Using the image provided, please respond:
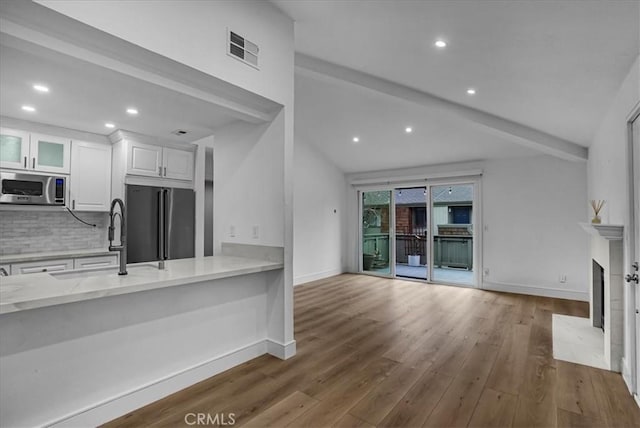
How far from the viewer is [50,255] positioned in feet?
11.6

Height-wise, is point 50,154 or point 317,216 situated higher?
point 50,154

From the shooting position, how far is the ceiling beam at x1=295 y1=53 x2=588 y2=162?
3.71 m

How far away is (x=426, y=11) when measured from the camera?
2.42 meters

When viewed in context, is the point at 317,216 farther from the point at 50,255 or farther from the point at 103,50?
the point at 103,50

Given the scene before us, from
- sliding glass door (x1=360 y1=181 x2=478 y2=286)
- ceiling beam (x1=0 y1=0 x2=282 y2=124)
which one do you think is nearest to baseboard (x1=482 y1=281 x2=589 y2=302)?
sliding glass door (x1=360 y1=181 x2=478 y2=286)

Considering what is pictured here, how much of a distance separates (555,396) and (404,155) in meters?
4.71

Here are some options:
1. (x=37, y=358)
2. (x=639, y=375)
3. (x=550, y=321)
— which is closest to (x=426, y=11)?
(x=639, y=375)

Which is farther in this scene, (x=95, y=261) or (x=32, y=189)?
(x=95, y=261)

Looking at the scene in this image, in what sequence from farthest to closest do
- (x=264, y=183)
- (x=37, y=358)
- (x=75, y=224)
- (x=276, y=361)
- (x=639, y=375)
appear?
(x=75, y=224) → (x=264, y=183) → (x=276, y=361) → (x=639, y=375) → (x=37, y=358)

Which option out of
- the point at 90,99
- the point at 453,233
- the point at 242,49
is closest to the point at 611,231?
the point at 242,49

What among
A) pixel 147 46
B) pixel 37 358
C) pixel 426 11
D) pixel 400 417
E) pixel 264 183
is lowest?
pixel 400 417

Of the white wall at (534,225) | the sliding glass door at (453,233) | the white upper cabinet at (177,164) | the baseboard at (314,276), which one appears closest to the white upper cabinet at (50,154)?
the white upper cabinet at (177,164)

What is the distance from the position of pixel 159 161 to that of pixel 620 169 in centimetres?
512

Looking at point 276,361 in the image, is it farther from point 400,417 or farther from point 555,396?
point 555,396
